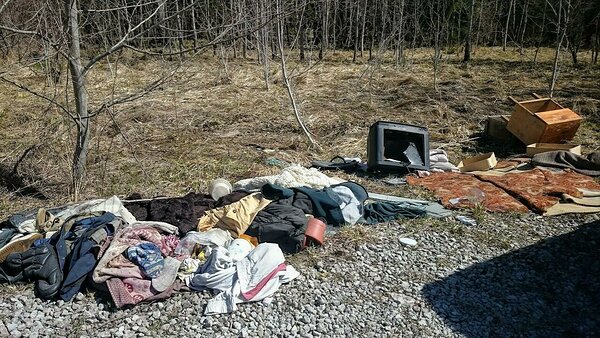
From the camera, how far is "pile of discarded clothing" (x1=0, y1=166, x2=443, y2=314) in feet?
10.5

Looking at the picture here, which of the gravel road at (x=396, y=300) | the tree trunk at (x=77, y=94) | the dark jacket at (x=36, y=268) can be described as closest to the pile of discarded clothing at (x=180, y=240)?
the dark jacket at (x=36, y=268)

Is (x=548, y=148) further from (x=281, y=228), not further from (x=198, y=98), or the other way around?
(x=198, y=98)

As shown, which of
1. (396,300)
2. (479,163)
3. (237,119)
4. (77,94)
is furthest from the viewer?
(237,119)

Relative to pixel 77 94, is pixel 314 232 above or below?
below

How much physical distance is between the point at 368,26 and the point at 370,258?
48.5 feet

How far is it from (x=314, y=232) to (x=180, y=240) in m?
0.99

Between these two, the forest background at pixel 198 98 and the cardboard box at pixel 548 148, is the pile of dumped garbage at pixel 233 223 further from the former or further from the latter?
the forest background at pixel 198 98

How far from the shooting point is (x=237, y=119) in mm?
8008

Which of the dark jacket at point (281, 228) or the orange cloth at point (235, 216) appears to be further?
the orange cloth at point (235, 216)

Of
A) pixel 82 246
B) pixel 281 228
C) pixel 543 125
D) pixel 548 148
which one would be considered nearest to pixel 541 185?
pixel 548 148

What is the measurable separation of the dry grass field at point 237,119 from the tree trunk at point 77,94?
0.23 m

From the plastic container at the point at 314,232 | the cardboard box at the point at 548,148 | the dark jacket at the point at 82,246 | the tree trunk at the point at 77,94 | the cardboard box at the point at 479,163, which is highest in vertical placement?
the tree trunk at the point at 77,94

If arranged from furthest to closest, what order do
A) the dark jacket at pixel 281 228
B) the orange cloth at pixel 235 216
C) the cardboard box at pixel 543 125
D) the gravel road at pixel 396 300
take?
the cardboard box at pixel 543 125
the orange cloth at pixel 235 216
the dark jacket at pixel 281 228
the gravel road at pixel 396 300

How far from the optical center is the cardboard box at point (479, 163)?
5.78 meters
